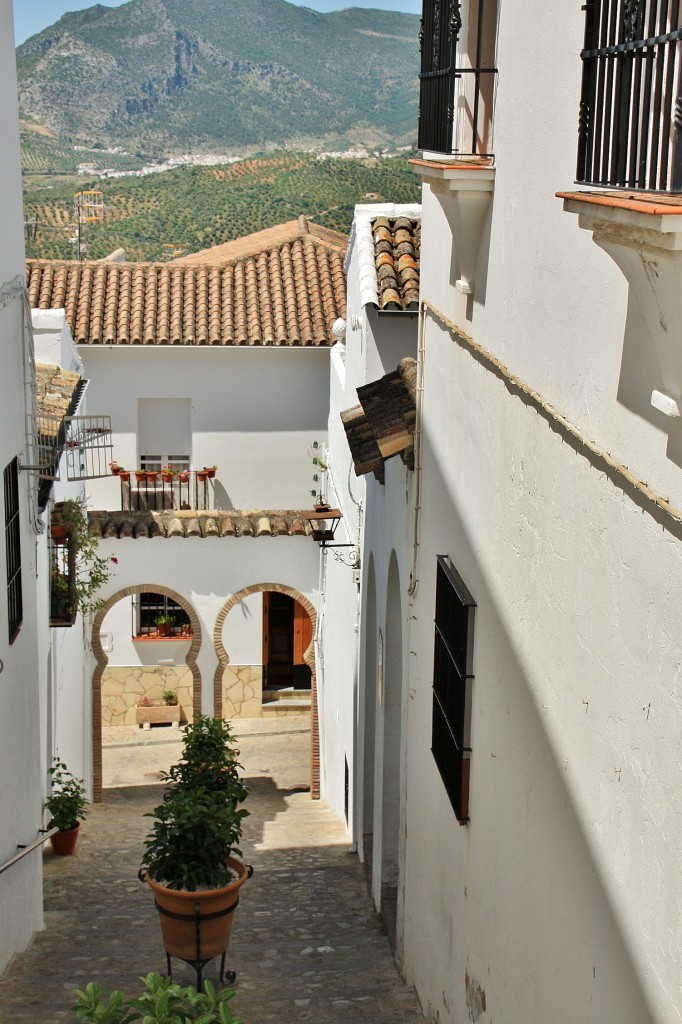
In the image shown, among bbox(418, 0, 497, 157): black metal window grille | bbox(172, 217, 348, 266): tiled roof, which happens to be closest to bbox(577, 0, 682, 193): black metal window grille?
bbox(418, 0, 497, 157): black metal window grille

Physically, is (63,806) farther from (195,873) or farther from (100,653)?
(195,873)

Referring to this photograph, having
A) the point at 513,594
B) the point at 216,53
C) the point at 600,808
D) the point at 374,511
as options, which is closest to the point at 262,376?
the point at 374,511

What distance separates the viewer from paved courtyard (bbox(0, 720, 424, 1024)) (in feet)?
28.5

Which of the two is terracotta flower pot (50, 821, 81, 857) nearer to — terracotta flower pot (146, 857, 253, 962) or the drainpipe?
terracotta flower pot (146, 857, 253, 962)

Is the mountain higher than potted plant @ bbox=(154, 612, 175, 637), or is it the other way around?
the mountain

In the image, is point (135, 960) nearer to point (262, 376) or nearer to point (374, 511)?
point (374, 511)

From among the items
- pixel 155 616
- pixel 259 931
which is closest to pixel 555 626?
pixel 259 931

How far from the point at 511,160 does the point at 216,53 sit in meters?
95.9

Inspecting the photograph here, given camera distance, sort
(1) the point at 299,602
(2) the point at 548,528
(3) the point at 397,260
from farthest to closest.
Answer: (1) the point at 299,602
(3) the point at 397,260
(2) the point at 548,528

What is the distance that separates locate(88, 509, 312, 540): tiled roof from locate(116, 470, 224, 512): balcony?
3.67 meters

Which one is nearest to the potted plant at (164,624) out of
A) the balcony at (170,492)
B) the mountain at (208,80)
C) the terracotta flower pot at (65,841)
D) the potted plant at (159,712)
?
the potted plant at (159,712)

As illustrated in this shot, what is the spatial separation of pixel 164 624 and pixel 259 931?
39.7 ft

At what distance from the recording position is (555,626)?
4461mm

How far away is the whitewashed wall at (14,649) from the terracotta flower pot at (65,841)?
120 inches
